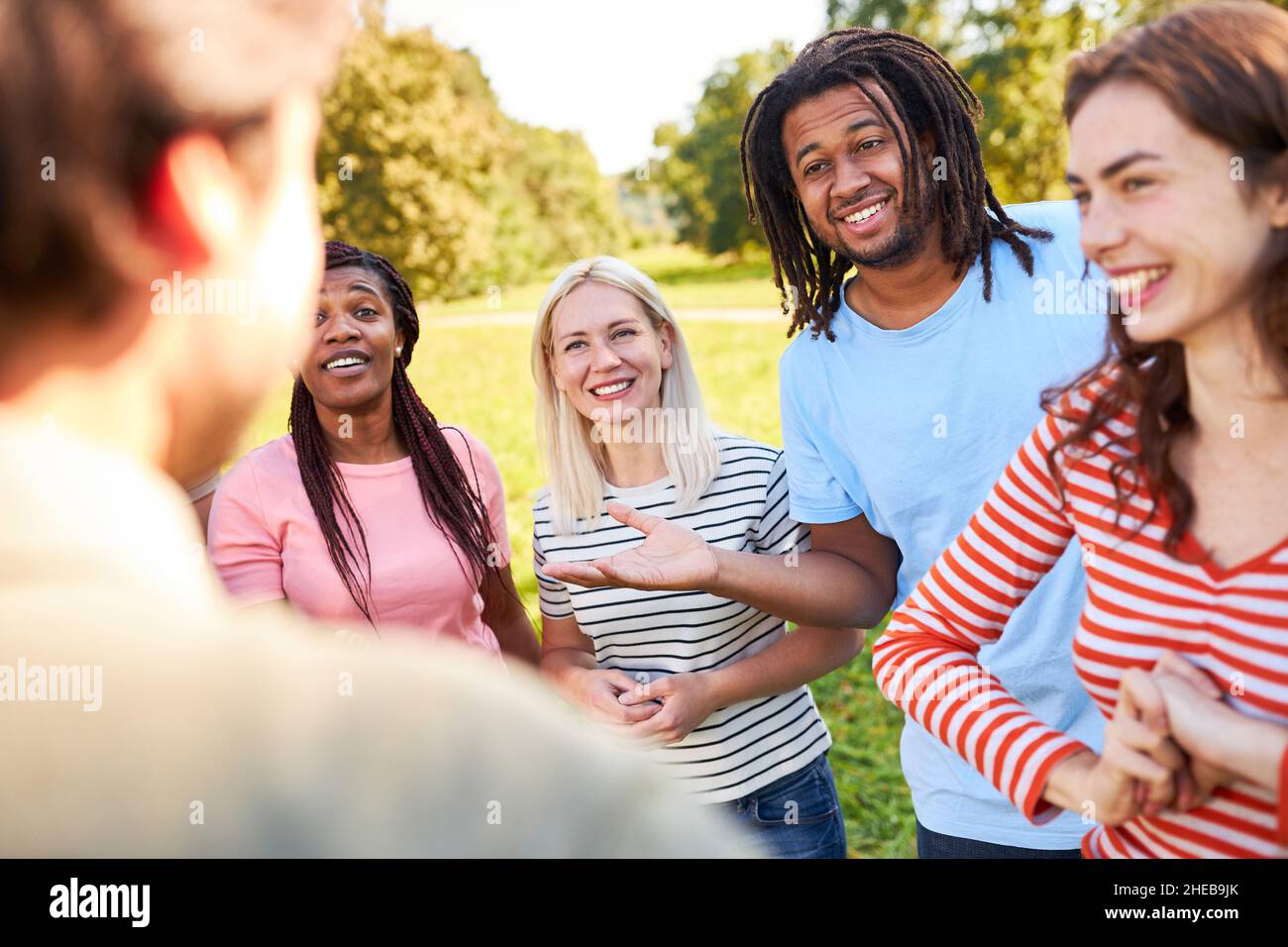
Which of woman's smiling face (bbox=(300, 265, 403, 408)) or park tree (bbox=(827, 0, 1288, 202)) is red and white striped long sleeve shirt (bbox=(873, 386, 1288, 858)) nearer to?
woman's smiling face (bbox=(300, 265, 403, 408))

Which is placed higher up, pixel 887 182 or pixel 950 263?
pixel 887 182

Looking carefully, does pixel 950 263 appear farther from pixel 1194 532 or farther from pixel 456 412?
pixel 456 412

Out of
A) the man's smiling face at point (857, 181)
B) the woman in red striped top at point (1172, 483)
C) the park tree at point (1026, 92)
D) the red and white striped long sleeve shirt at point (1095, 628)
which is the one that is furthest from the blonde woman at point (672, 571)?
the park tree at point (1026, 92)

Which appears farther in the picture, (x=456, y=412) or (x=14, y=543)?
(x=456, y=412)

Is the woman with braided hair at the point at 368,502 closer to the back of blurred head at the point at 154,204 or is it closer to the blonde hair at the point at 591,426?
the blonde hair at the point at 591,426

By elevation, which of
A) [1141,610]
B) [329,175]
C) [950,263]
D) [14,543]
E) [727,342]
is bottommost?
[1141,610]

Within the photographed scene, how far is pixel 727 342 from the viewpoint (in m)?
12.6

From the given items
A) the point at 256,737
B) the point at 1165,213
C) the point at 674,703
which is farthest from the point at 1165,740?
the point at 674,703

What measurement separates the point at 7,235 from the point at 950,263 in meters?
1.74

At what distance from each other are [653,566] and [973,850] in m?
0.85

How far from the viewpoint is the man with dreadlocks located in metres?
1.98

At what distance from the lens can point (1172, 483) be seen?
1339 millimetres

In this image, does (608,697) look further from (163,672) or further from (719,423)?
(719,423)
